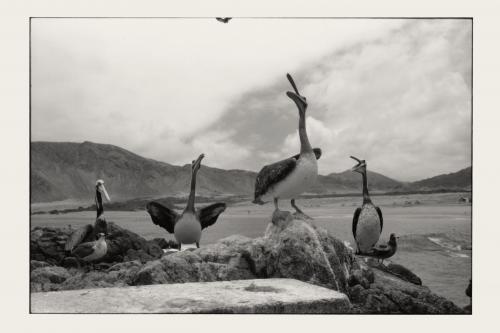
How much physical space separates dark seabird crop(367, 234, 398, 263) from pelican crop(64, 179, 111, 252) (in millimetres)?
3349

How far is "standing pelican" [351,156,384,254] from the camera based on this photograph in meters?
6.16

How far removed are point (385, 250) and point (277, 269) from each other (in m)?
1.48

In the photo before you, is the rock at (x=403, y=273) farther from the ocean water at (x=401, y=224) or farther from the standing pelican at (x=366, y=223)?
the standing pelican at (x=366, y=223)

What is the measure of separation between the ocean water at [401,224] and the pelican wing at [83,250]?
295 millimetres

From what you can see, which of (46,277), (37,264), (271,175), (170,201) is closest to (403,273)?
(271,175)

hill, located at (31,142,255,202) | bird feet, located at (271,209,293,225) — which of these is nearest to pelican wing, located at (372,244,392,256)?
bird feet, located at (271,209,293,225)

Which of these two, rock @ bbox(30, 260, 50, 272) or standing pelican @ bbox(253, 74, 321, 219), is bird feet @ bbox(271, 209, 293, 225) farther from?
rock @ bbox(30, 260, 50, 272)

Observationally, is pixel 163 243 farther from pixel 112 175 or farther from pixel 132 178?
pixel 112 175

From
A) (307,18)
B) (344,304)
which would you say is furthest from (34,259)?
(307,18)

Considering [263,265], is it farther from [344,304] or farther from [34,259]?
[34,259]

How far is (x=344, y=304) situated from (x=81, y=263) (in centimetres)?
338

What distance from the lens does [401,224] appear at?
→ 6406 mm

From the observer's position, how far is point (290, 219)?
583 cm

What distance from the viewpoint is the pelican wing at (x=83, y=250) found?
6188mm
